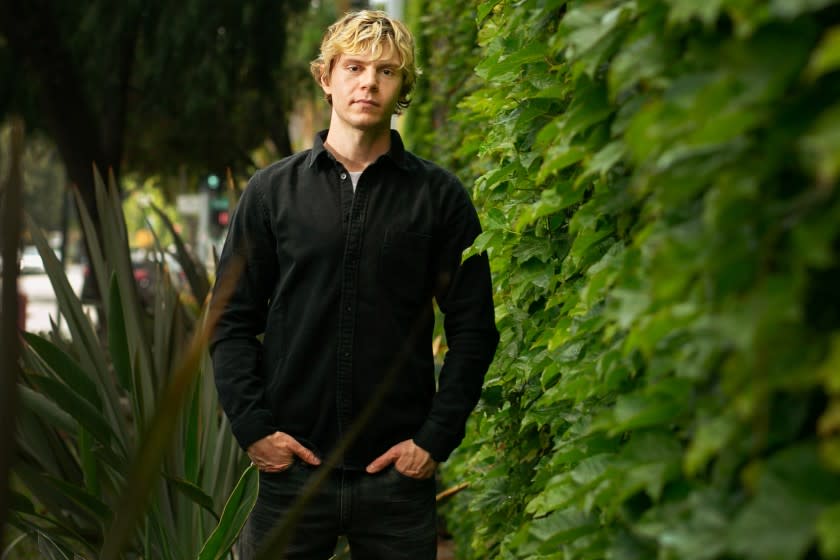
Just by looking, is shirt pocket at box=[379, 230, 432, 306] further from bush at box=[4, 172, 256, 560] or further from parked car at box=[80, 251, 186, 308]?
parked car at box=[80, 251, 186, 308]

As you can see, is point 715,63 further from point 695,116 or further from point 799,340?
point 799,340

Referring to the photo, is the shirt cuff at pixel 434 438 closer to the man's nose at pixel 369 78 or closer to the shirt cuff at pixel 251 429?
the shirt cuff at pixel 251 429

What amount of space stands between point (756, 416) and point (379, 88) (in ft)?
5.93

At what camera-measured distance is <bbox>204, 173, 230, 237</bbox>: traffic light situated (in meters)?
23.8

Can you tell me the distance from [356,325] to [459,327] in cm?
25

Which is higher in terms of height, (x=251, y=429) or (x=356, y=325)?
(x=356, y=325)

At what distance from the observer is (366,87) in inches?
117

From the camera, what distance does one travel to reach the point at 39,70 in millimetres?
12836

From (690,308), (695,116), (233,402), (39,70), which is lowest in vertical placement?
(233,402)

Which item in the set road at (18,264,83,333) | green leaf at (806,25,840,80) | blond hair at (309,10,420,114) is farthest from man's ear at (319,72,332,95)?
road at (18,264,83,333)

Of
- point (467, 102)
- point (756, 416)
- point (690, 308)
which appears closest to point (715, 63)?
point (690, 308)

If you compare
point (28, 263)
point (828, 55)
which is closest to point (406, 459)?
point (828, 55)

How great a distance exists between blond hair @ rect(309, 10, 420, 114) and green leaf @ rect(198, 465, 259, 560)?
103 centimetres

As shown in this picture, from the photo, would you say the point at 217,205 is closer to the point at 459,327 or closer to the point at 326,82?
the point at 326,82
